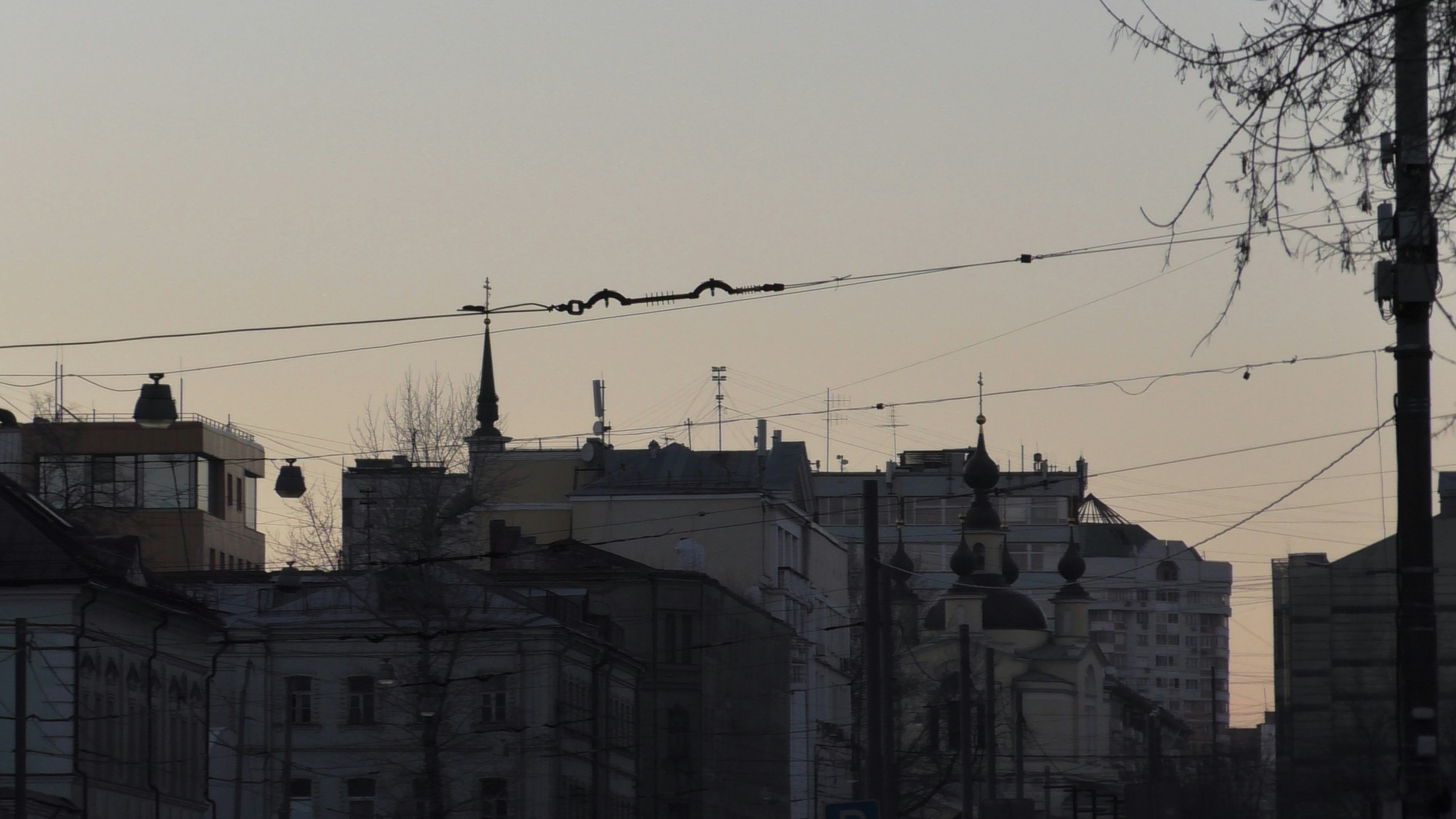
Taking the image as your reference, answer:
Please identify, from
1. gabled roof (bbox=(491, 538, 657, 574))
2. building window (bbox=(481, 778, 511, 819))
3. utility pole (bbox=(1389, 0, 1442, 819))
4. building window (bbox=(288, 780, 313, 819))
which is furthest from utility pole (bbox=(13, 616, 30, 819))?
gabled roof (bbox=(491, 538, 657, 574))

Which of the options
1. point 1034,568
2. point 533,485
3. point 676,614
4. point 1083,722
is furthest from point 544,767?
point 1034,568

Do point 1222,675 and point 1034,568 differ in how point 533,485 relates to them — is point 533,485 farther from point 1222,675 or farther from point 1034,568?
point 1222,675

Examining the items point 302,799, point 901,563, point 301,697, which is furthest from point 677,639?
point 901,563

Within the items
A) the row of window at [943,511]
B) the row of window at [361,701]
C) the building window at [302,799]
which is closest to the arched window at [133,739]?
the building window at [302,799]

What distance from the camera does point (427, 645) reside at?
43688 millimetres

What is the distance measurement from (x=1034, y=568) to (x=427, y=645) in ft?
382

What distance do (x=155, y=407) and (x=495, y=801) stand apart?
21341mm

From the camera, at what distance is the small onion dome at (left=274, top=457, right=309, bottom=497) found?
47.4 m

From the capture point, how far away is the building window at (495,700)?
169 ft

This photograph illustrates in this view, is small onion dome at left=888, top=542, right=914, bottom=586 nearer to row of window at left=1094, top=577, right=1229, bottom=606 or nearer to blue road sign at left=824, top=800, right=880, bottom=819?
row of window at left=1094, top=577, right=1229, bottom=606

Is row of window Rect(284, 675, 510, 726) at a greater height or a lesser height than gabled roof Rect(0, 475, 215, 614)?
lesser

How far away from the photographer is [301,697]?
174 ft

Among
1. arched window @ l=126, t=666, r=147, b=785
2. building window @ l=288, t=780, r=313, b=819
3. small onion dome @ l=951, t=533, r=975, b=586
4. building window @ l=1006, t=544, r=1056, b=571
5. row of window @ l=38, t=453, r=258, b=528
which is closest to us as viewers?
arched window @ l=126, t=666, r=147, b=785

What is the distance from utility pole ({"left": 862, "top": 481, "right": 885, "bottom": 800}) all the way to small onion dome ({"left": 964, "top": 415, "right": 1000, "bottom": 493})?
243ft
